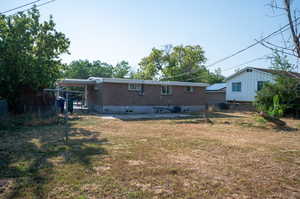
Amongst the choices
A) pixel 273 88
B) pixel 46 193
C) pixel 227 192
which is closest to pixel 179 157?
pixel 227 192

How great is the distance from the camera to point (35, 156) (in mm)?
5098

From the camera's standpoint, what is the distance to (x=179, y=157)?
529 centimetres

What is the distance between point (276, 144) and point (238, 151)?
2.10 meters

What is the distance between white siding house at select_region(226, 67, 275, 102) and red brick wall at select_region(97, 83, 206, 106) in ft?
21.1

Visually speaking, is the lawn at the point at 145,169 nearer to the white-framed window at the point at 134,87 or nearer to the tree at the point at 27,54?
the tree at the point at 27,54

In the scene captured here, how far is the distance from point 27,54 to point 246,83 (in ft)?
73.6

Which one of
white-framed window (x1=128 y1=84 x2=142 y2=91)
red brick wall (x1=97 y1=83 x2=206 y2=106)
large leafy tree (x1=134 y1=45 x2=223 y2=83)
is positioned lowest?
red brick wall (x1=97 y1=83 x2=206 y2=106)

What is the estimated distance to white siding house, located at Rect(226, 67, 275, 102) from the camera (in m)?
22.8

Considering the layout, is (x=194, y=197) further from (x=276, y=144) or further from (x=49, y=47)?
(x=49, y=47)

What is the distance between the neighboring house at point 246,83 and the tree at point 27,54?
19921 millimetres

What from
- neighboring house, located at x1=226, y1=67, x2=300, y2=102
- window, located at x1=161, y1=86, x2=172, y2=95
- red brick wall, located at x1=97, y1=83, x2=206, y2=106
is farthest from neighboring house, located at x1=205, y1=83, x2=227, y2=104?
window, located at x1=161, y1=86, x2=172, y2=95

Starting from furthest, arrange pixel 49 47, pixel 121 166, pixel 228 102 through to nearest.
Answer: pixel 228 102 → pixel 49 47 → pixel 121 166

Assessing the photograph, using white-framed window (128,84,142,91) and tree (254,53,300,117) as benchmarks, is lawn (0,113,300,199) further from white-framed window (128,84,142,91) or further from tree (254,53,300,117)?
tree (254,53,300,117)

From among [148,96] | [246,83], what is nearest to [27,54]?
[148,96]
